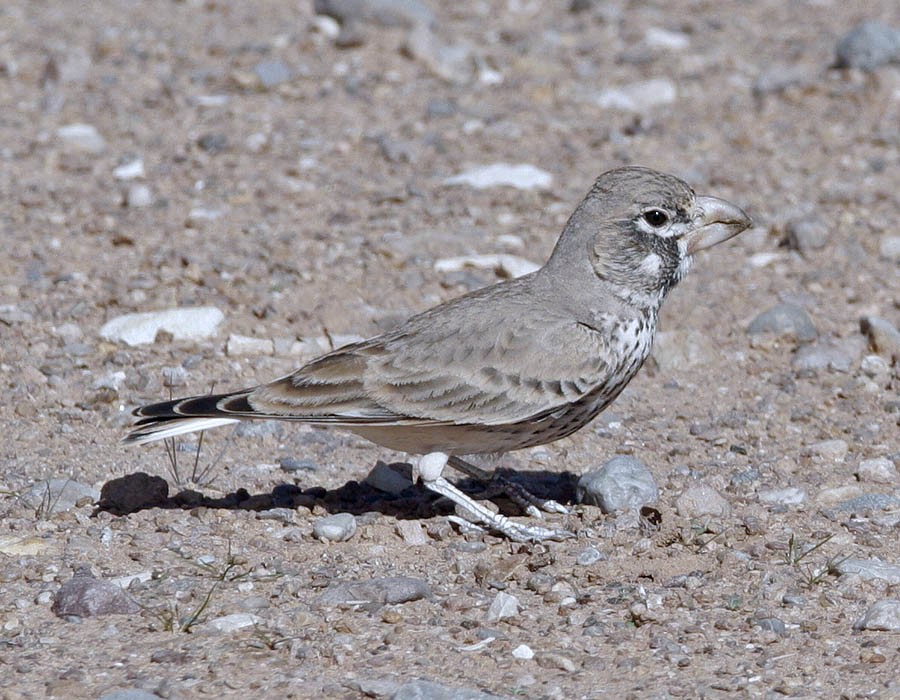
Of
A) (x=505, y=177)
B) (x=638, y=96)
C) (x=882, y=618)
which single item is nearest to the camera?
(x=882, y=618)

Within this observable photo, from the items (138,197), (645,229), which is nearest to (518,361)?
(645,229)

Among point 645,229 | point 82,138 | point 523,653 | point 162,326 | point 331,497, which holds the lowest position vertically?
point 82,138

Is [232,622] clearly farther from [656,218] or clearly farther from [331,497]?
[656,218]

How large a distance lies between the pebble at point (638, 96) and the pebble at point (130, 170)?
3408 millimetres

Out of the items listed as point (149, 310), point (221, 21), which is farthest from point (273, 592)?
point (221, 21)

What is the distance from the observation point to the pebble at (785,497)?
5789mm

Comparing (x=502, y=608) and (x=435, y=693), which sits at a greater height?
(x=435, y=693)

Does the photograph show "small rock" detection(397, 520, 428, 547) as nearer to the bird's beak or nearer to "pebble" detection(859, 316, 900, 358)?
the bird's beak

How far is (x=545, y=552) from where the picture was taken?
211 inches

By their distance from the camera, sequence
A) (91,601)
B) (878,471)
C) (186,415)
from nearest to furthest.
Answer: (91,601) < (186,415) < (878,471)

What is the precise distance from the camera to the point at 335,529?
18.0 ft

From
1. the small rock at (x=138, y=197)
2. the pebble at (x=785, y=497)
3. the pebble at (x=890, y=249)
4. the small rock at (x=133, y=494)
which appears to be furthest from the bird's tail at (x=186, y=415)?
the pebble at (x=890, y=249)

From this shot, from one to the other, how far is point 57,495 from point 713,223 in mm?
2756

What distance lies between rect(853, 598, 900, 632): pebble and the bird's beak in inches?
65.6
